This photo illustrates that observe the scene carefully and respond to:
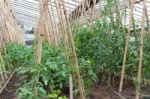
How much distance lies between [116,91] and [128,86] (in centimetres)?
24

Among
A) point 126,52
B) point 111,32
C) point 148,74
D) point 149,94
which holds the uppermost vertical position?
point 111,32

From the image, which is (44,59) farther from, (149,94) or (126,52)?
(149,94)

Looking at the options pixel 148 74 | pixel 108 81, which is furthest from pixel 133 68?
pixel 108 81

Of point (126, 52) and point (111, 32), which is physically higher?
point (111, 32)

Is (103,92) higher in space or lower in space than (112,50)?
lower

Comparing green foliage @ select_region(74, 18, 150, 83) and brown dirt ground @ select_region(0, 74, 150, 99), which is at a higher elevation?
green foliage @ select_region(74, 18, 150, 83)

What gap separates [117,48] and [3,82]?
1328 millimetres

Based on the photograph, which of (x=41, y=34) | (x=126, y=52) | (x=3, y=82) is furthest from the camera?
(x=3, y=82)

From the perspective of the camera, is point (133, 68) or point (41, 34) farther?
point (133, 68)

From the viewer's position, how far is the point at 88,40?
10.7ft

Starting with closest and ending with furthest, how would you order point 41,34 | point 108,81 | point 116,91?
point 41,34
point 116,91
point 108,81

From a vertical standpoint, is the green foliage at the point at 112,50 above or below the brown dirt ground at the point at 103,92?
above

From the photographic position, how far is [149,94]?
9.07 feet

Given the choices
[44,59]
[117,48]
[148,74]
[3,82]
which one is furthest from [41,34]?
[3,82]
